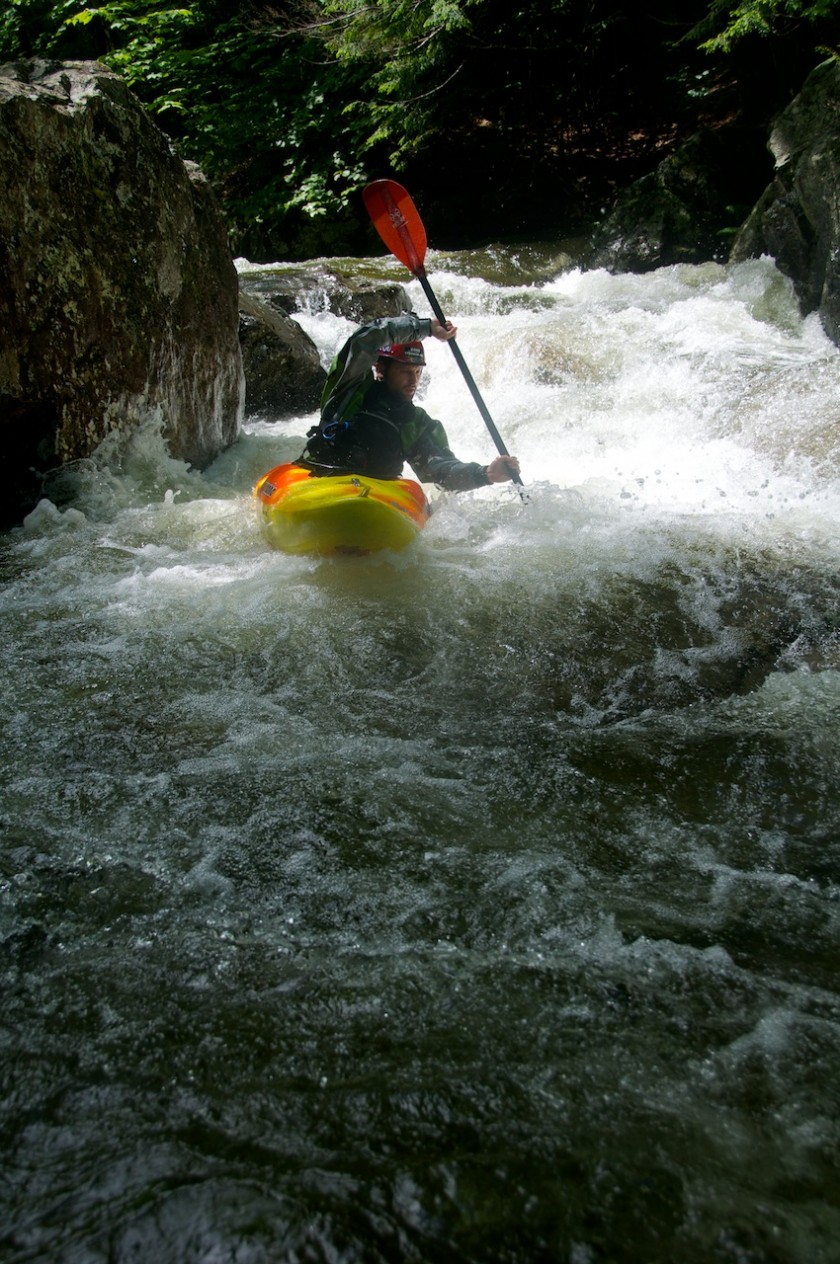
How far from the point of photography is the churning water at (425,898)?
1129 mm

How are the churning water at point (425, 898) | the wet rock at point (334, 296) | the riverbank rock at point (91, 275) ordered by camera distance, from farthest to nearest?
the wet rock at point (334, 296)
the riverbank rock at point (91, 275)
the churning water at point (425, 898)

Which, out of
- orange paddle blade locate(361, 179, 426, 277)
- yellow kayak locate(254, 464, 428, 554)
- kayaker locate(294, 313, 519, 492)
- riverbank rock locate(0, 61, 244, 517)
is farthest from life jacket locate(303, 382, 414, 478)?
riverbank rock locate(0, 61, 244, 517)

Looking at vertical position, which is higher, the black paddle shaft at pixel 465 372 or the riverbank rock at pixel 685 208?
the riverbank rock at pixel 685 208

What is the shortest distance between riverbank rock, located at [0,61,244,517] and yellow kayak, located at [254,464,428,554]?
137 cm

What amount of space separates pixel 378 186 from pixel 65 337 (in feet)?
7.07

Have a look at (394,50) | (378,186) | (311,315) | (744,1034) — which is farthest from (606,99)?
(744,1034)

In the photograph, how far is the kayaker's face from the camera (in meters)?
4.33

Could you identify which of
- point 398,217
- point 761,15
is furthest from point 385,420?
point 761,15

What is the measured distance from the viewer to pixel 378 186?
5117 millimetres

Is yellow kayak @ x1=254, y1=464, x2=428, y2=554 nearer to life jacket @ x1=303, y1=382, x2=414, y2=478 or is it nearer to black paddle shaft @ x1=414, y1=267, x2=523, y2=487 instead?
life jacket @ x1=303, y1=382, x2=414, y2=478

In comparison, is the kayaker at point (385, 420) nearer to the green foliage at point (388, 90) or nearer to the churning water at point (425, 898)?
the churning water at point (425, 898)

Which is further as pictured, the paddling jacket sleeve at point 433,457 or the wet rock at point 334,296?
the wet rock at point 334,296

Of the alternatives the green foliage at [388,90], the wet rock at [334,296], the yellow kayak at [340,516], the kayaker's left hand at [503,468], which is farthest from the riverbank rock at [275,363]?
the green foliage at [388,90]

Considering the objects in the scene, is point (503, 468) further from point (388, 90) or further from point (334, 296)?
point (388, 90)
